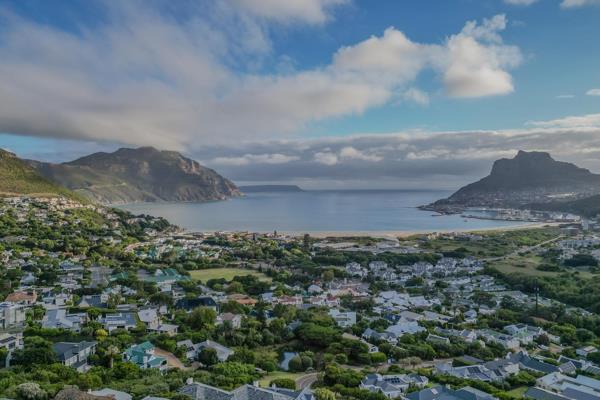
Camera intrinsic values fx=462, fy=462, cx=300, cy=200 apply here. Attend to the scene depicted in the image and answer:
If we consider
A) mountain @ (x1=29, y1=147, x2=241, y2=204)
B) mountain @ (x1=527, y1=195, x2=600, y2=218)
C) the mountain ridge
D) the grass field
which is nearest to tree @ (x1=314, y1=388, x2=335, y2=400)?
the grass field

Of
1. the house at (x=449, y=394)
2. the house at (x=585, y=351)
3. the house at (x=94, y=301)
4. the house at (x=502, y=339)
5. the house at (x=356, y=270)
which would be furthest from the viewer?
the house at (x=356, y=270)

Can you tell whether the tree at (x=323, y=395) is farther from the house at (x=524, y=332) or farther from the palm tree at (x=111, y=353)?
the house at (x=524, y=332)

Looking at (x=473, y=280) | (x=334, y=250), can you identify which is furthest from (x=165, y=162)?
(x=473, y=280)

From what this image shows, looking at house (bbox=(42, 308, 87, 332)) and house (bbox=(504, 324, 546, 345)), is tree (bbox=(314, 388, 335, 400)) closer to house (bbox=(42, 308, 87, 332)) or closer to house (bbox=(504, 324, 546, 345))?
house (bbox=(42, 308, 87, 332))

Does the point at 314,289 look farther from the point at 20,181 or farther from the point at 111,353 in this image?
the point at 20,181

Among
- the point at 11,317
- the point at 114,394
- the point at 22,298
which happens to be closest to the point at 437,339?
the point at 114,394

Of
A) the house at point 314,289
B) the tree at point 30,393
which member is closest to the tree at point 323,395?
the tree at point 30,393

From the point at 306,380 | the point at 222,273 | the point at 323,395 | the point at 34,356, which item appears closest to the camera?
the point at 323,395
